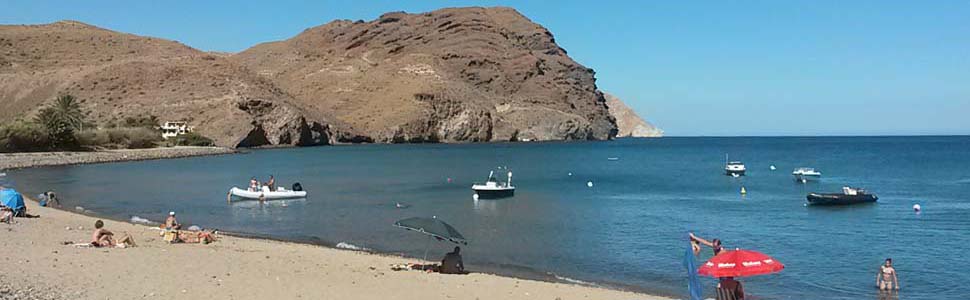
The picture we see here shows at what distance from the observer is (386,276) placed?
18.3m

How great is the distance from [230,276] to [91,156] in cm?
8137

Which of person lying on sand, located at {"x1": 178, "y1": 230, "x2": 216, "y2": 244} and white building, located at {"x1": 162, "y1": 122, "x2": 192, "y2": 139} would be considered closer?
person lying on sand, located at {"x1": 178, "y1": 230, "x2": 216, "y2": 244}

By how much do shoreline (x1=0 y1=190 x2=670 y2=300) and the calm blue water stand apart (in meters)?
3.81

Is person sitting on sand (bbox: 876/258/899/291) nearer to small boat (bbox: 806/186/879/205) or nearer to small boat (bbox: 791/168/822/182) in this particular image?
small boat (bbox: 806/186/879/205)

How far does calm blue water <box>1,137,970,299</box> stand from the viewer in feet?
76.2

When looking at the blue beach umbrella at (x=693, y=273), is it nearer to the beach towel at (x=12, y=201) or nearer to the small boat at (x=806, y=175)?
the beach towel at (x=12, y=201)

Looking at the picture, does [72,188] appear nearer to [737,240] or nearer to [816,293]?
[737,240]

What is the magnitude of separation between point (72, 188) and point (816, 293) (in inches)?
1765

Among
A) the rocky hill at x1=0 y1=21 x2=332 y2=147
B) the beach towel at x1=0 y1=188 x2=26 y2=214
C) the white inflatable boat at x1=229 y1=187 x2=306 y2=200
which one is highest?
the rocky hill at x1=0 y1=21 x2=332 y2=147

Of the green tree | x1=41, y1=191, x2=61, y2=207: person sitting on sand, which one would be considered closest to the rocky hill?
the green tree

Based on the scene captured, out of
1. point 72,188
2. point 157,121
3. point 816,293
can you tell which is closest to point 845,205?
point 816,293

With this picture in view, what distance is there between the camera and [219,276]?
648 inches

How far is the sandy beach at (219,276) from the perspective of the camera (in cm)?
1434

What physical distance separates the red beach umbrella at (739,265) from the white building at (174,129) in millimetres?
123815
